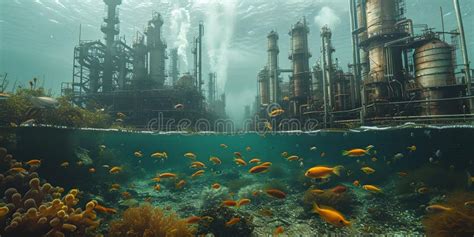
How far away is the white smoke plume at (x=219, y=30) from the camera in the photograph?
3831 cm

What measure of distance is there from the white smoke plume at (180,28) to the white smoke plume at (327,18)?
21449 mm

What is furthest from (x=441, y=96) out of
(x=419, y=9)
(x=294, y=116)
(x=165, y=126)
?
(x=165, y=126)

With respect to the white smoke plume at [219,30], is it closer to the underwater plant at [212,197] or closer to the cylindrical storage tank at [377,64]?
the cylindrical storage tank at [377,64]

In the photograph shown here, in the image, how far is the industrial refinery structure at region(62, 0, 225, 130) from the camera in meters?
36.0

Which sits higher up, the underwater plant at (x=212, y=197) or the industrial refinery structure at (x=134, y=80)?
the industrial refinery structure at (x=134, y=80)

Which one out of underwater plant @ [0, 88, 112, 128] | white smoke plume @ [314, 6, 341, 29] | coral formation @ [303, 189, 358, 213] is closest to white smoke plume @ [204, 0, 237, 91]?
white smoke plume @ [314, 6, 341, 29]

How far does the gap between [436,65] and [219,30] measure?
1386 inches

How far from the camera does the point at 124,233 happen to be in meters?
7.12

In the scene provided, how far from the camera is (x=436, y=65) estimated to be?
68.9ft

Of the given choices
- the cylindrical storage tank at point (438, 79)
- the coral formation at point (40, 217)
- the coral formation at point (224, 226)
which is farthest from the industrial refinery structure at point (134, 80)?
the coral formation at point (40, 217)

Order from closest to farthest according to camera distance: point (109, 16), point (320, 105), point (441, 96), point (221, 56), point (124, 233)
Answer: point (124, 233) < point (441, 96) < point (320, 105) < point (109, 16) < point (221, 56)

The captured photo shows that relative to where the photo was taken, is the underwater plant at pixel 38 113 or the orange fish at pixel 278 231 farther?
the underwater plant at pixel 38 113

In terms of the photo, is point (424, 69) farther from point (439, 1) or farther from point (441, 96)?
point (439, 1)

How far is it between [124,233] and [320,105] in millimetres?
27021
